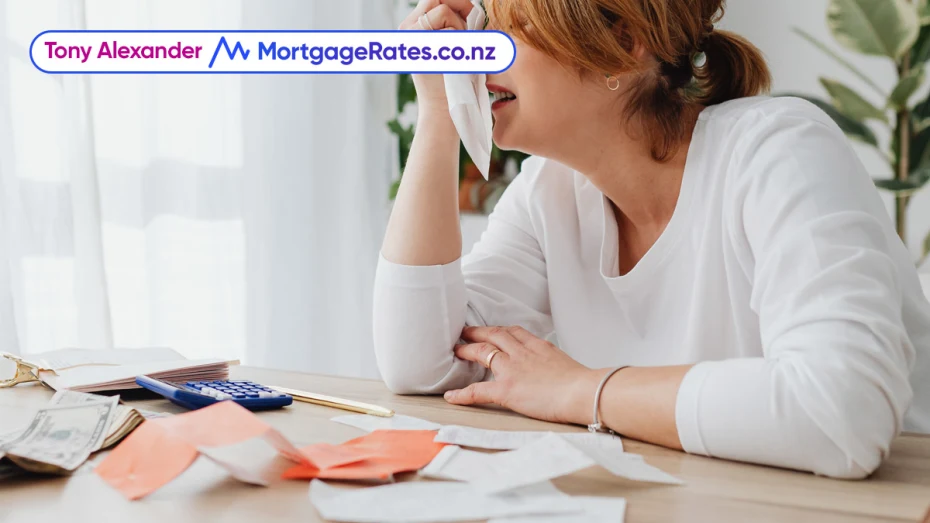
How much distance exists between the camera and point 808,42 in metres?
2.74

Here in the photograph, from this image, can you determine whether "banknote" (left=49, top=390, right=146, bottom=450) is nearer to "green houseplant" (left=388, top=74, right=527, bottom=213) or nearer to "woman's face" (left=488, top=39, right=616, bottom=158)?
"woman's face" (left=488, top=39, right=616, bottom=158)

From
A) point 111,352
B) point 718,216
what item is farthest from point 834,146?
point 111,352

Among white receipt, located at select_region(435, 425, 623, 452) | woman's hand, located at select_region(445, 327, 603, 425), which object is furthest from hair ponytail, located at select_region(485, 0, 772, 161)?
white receipt, located at select_region(435, 425, 623, 452)

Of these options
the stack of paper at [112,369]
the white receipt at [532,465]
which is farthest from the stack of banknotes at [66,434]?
the white receipt at [532,465]

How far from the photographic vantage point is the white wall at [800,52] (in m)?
2.66

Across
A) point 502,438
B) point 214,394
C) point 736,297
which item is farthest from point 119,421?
point 736,297

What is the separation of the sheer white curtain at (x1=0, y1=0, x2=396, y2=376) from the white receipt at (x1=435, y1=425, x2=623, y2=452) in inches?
53.6

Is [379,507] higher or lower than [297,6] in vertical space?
lower

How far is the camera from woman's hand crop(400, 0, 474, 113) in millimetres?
1208

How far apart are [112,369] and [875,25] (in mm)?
2273

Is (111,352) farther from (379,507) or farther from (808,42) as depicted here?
(808,42)

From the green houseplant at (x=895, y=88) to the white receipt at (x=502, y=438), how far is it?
1937 mm

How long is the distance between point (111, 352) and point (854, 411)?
103 centimetres

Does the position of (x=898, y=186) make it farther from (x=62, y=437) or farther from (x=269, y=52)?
(x=62, y=437)
